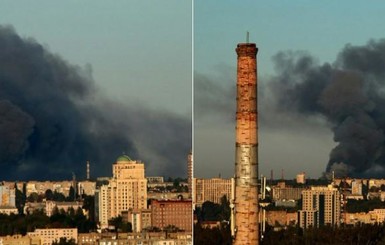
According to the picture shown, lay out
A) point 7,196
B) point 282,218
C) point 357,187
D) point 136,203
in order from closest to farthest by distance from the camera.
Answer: point 282,218, point 7,196, point 136,203, point 357,187

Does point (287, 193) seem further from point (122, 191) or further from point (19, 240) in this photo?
point (19, 240)

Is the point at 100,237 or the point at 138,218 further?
the point at 138,218

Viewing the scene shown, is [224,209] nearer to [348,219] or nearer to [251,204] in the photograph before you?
[348,219]

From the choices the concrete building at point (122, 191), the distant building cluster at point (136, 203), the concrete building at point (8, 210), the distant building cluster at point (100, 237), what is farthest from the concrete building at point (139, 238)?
the concrete building at point (8, 210)

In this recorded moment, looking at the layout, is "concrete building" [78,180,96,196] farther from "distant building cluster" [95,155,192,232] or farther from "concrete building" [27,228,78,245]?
"concrete building" [27,228,78,245]

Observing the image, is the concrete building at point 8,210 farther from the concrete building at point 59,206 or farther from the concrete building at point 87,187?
the concrete building at point 87,187

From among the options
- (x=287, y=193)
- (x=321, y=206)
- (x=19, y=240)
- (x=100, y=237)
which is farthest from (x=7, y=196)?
(x=321, y=206)

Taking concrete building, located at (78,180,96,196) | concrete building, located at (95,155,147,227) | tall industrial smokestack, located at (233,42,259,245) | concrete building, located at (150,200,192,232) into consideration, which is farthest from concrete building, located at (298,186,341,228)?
tall industrial smokestack, located at (233,42,259,245)
